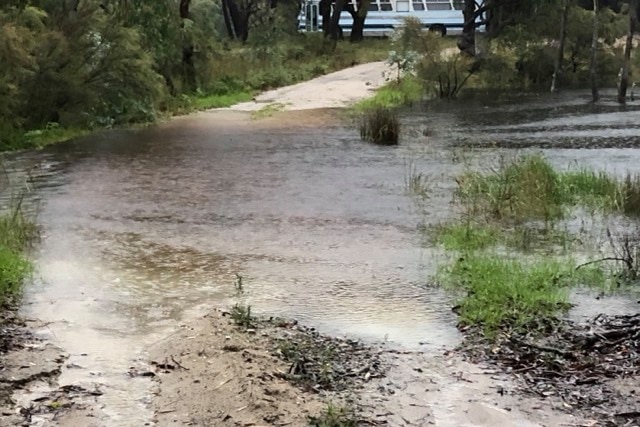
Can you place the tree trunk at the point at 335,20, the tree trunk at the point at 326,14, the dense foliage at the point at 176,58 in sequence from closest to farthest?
the dense foliage at the point at 176,58 < the tree trunk at the point at 335,20 < the tree trunk at the point at 326,14

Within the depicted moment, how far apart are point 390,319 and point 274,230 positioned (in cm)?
349

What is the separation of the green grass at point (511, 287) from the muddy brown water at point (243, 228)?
9.4 inches

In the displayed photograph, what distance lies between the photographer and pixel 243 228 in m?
10.5

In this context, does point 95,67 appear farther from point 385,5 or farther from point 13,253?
point 385,5

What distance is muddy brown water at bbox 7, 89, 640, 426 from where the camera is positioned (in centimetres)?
692

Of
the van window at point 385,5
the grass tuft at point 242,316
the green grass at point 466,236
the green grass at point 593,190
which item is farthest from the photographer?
the van window at point 385,5

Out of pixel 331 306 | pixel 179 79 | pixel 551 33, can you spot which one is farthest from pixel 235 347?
pixel 551 33

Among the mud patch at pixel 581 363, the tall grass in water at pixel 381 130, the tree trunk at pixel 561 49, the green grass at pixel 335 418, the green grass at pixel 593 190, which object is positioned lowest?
the mud patch at pixel 581 363

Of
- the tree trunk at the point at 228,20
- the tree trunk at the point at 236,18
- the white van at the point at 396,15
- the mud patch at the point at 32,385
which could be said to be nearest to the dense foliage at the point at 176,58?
the tree trunk at the point at 236,18

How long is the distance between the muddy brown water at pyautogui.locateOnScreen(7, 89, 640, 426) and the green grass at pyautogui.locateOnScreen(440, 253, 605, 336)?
0.24m

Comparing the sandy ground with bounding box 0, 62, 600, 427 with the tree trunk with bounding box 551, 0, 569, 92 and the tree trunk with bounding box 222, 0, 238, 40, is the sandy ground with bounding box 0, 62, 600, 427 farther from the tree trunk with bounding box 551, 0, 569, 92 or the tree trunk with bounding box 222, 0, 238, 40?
the tree trunk with bounding box 222, 0, 238, 40

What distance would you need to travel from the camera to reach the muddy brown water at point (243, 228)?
6918 mm

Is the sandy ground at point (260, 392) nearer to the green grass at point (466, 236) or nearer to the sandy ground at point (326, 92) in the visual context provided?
the green grass at point (466, 236)

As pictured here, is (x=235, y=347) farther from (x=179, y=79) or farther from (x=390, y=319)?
(x=179, y=79)
